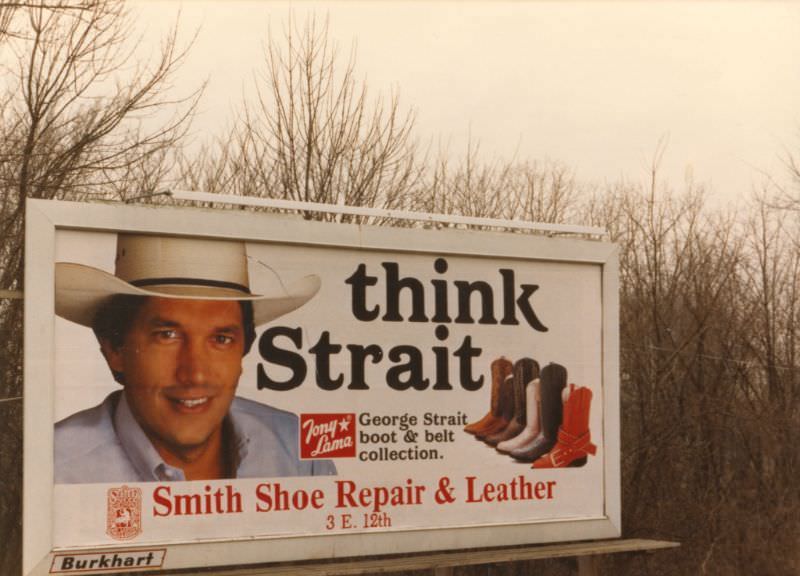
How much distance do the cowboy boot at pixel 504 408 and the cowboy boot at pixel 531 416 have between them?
155 millimetres

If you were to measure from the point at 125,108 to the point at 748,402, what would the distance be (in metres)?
11.1

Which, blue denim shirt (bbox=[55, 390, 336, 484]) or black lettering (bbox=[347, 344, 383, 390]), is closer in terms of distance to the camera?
blue denim shirt (bbox=[55, 390, 336, 484])

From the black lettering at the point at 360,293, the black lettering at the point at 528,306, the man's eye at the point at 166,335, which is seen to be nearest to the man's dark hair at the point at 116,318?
the man's eye at the point at 166,335

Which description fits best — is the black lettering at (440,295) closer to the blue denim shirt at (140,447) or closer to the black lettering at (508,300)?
the black lettering at (508,300)

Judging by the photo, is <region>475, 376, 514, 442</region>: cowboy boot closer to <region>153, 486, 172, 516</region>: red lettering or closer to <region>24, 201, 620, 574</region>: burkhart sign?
<region>24, 201, 620, 574</region>: burkhart sign

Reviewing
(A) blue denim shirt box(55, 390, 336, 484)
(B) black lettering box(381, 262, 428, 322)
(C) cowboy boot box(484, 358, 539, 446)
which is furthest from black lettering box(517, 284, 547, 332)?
(A) blue denim shirt box(55, 390, 336, 484)

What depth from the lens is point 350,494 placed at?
32.4ft

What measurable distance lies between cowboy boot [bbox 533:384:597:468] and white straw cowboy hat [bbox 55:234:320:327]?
8.73ft

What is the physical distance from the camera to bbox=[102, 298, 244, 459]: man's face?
9.04m

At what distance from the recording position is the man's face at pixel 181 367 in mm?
9039

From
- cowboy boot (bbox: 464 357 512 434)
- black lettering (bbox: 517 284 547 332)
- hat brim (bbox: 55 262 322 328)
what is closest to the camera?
hat brim (bbox: 55 262 322 328)

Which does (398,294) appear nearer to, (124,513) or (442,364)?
(442,364)

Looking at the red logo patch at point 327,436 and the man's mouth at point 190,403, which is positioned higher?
the man's mouth at point 190,403

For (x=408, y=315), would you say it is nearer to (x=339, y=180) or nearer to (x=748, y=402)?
(x=339, y=180)
